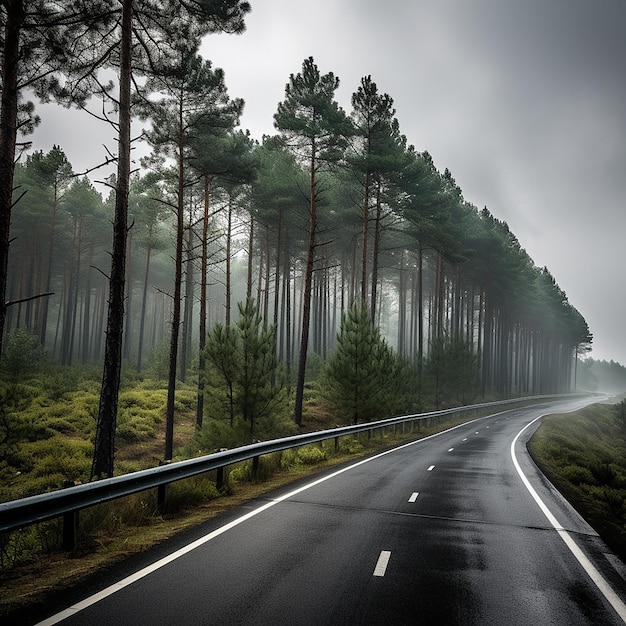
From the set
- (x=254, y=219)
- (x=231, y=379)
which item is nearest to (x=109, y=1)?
(x=231, y=379)

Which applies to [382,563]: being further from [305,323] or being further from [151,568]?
[305,323]

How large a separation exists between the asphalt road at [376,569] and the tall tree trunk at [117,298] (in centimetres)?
396

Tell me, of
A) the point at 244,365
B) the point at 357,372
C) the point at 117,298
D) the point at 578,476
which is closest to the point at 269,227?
the point at 357,372

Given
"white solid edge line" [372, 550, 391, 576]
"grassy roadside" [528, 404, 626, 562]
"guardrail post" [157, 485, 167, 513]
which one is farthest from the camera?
"grassy roadside" [528, 404, 626, 562]

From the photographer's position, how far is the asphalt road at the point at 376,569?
14.5ft

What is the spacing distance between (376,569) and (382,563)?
25cm

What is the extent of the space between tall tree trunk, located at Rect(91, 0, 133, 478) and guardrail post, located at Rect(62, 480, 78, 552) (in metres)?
4.14

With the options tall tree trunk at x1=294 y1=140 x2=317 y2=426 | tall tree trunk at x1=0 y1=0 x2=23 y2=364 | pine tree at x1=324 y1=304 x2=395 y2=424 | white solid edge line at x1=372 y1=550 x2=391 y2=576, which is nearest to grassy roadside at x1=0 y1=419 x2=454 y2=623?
white solid edge line at x1=372 y1=550 x2=391 y2=576

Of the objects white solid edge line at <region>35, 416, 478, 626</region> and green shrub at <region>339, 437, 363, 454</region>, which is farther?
green shrub at <region>339, 437, 363, 454</region>

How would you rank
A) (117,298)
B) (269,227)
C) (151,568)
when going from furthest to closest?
(269,227) → (117,298) → (151,568)

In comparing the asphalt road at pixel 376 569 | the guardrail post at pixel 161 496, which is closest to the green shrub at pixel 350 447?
the asphalt road at pixel 376 569

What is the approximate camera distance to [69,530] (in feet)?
19.9

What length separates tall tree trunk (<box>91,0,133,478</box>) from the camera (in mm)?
10750

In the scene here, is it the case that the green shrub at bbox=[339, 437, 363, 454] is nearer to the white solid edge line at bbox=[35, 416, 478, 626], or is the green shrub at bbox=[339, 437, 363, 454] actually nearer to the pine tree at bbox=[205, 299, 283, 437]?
the pine tree at bbox=[205, 299, 283, 437]
